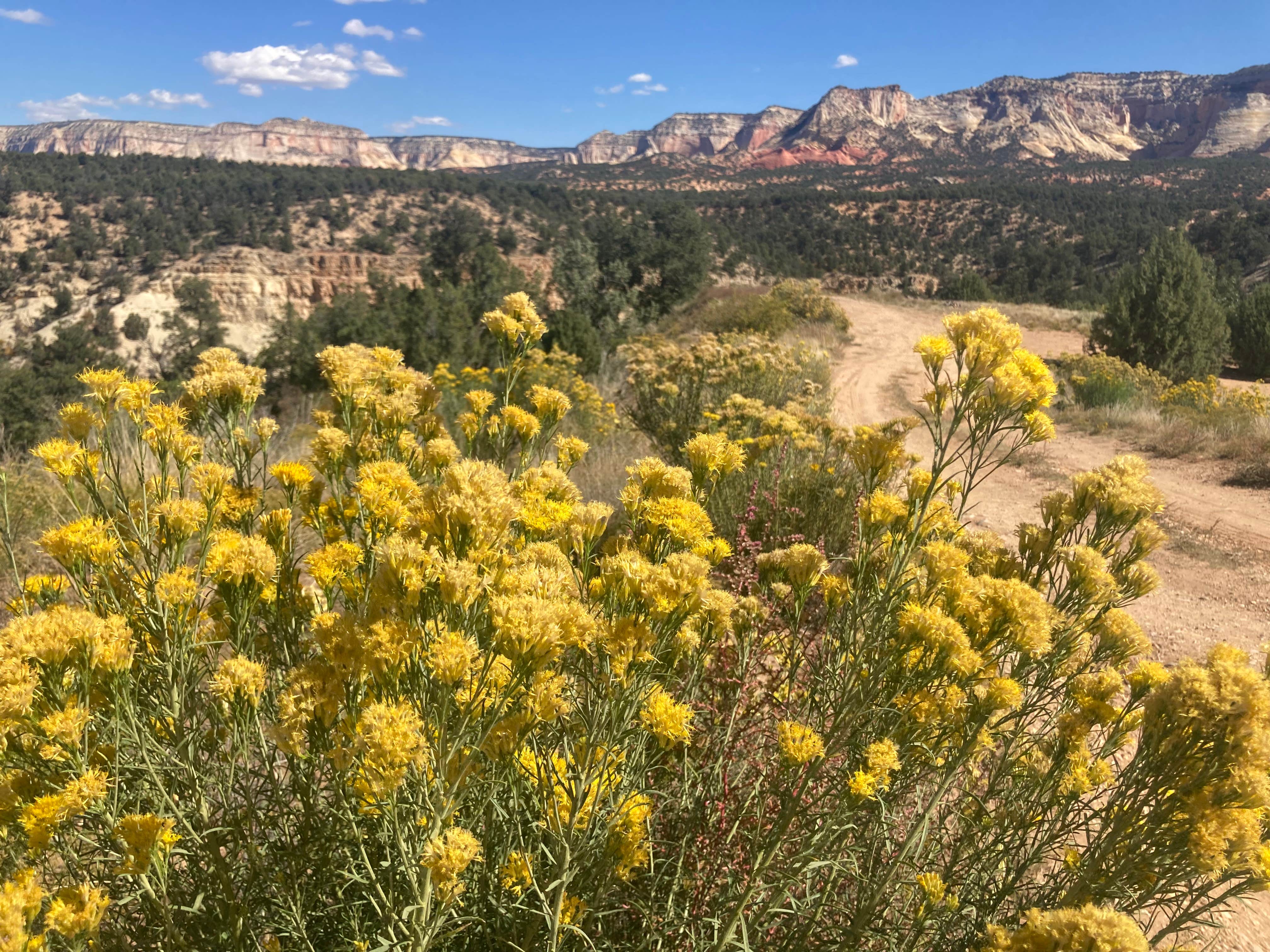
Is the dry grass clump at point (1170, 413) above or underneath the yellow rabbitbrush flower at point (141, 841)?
underneath

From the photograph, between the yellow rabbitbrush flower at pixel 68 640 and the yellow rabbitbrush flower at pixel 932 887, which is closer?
the yellow rabbitbrush flower at pixel 68 640

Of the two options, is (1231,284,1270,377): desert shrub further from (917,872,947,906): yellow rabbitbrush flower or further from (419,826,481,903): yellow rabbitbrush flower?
(419,826,481,903): yellow rabbitbrush flower

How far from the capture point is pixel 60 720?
59.2 inches

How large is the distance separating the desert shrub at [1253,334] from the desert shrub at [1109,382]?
7.85m

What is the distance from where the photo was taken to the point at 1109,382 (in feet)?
47.8

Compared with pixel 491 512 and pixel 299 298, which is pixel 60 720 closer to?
pixel 491 512

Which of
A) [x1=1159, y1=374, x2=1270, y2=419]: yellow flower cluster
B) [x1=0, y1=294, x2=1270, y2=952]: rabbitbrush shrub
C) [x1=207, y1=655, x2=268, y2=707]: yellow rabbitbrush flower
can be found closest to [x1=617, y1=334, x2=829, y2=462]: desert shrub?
[x1=0, y1=294, x2=1270, y2=952]: rabbitbrush shrub

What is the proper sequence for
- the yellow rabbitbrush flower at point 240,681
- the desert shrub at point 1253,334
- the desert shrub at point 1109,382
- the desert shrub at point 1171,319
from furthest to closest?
the desert shrub at point 1253,334 → the desert shrub at point 1171,319 → the desert shrub at point 1109,382 → the yellow rabbitbrush flower at point 240,681

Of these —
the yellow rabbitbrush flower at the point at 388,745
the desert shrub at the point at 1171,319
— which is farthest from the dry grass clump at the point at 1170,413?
the yellow rabbitbrush flower at the point at 388,745

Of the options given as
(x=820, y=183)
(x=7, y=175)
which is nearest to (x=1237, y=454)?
(x=7, y=175)

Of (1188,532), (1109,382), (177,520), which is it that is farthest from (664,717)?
(1109,382)

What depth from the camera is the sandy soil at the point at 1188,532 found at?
602 cm

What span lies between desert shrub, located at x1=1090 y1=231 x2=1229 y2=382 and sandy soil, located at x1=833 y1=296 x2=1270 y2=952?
10086 millimetres

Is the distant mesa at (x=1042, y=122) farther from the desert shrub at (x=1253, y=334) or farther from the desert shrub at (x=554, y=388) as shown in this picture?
the desert shrub at (x=554, y=388)
